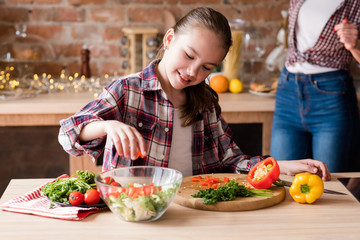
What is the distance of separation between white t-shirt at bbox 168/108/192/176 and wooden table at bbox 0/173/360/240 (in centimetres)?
40

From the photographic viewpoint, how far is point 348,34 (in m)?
2.06

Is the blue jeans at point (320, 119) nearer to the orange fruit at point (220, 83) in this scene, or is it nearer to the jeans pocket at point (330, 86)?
the jeans pocket at point (330, 86)

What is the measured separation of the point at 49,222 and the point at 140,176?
249 millimetres

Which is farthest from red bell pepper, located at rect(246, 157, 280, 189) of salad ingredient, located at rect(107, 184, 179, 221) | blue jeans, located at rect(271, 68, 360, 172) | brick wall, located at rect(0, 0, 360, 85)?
brick wall, located at rect(0, 0, 360, 85)

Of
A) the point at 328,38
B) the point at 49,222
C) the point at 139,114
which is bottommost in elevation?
the point at 49,222

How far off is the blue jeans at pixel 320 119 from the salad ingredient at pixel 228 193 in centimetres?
95

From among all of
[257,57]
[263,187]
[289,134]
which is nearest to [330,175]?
[263,187]

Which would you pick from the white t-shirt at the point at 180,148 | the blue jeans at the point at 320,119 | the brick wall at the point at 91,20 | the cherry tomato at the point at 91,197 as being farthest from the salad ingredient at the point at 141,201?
the brick wall at the point at 91,20

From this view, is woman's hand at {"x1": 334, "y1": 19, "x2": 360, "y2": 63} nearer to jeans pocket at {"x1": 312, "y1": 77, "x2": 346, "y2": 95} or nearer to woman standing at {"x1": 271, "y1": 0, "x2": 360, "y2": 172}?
woman standing at {"x1": 271, "y1": 0, "x2": 360, "y2": 172}

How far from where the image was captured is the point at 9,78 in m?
2.74

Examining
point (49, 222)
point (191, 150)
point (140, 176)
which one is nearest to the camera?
point (49, 222)

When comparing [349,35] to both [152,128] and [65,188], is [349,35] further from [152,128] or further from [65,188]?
[65,188]

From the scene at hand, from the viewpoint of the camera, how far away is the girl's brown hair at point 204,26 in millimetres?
1513

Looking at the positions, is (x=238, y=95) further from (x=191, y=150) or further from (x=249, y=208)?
(x=249, y=208)
